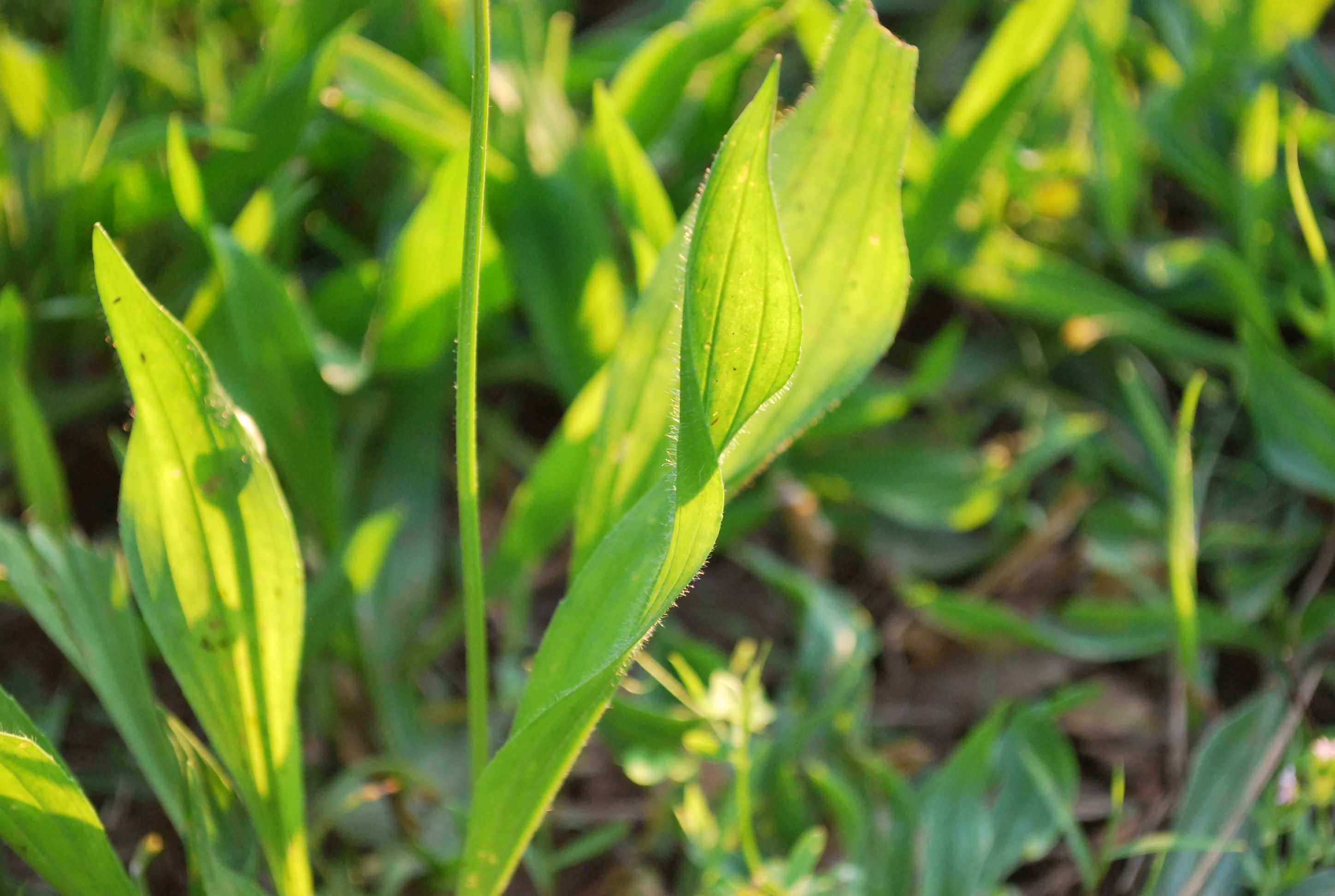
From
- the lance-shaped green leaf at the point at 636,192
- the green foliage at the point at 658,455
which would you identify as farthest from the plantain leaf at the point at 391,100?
the lance-shaped green leaf at the point at 636,192

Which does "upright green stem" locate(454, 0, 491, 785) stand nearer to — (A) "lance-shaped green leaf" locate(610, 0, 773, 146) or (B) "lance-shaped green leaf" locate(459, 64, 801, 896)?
(B) "lance-shaped green leaf" locate(459, 64, 801, 896)

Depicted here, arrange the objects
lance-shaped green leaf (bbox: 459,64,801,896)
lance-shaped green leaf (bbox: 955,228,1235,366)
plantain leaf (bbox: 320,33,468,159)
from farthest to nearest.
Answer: lance-shaped green leaf (bbox: 955,228,1235,366) < plantain leaf (bbox: 320,33,468,159) < lance-shaped green leaf (bbox: 459,64,801,896)

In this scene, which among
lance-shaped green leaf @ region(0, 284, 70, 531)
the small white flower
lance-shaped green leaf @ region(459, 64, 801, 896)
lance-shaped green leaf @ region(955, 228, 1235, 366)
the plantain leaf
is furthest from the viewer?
lance-shaped green leaf @ region(955, 228, 1235, 366)

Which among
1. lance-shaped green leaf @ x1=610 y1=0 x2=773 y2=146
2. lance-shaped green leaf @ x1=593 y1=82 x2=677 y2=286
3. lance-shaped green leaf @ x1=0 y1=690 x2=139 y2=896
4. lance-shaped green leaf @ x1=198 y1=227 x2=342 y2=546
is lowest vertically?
lance-shaped green leaf @ x1=0 y1=690 x2=139 y2=896

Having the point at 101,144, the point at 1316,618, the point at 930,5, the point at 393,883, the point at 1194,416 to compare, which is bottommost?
the point at 393,883

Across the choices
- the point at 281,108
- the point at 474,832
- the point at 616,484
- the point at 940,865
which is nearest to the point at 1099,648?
the point at 940,865

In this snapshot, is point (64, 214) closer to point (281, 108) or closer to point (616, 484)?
point (281, 108)

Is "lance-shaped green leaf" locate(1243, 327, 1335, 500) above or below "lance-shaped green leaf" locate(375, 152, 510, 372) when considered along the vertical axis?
below

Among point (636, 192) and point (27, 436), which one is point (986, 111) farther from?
point (27, 436)

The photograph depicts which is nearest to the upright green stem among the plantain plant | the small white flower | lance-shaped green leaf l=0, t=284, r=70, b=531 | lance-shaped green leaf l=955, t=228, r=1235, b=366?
the plantain plant
